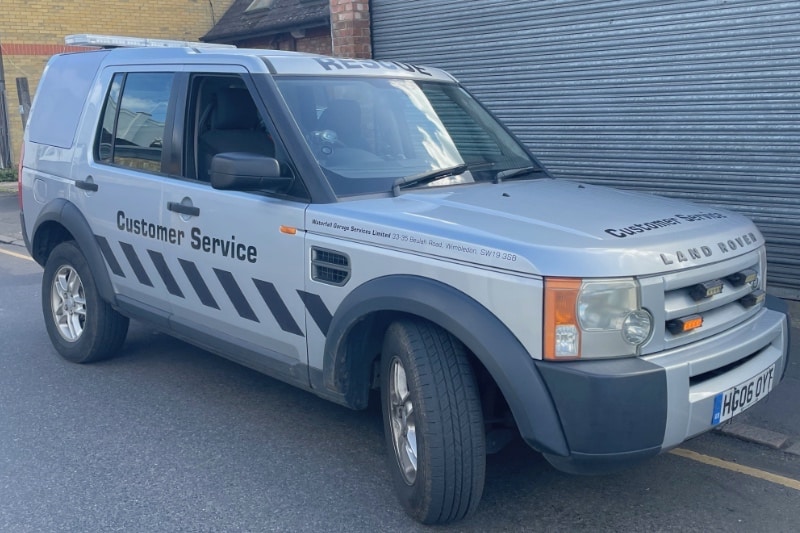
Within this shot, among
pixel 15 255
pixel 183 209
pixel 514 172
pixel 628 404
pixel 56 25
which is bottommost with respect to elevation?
pixel 15 255

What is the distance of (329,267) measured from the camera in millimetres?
4082

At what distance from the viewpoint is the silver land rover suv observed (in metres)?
3.30

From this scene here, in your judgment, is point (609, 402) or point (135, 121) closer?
point (609, 402)

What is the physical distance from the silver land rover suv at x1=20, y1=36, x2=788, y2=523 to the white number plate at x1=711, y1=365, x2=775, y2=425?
0.01 metres

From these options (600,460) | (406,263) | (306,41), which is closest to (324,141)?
(406,263)

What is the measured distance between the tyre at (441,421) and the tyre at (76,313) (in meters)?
2.81

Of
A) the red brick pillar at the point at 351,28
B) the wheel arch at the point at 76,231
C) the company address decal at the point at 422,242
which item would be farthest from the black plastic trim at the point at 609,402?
the red brick pillar at the point at 351,28

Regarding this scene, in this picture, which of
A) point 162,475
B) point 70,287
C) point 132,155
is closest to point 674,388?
point 162,475

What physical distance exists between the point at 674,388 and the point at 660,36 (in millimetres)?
5439

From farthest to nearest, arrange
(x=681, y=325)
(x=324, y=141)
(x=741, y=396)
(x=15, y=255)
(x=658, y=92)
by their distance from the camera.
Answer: (x=15, y=255), (x=658, y=92), (x=324, y=141), (x=741, y=396), (x=681, y=325)

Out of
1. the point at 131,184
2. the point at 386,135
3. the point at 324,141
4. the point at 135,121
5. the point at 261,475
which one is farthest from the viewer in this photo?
the point at 135,121

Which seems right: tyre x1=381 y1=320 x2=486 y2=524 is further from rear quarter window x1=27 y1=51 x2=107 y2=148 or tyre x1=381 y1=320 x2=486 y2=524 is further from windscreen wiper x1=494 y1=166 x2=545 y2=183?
rear quarter window x1=27 y1=51 x2=107 y2=148

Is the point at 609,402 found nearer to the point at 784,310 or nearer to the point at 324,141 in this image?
the point at 784,310

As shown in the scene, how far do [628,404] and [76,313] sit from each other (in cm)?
423
